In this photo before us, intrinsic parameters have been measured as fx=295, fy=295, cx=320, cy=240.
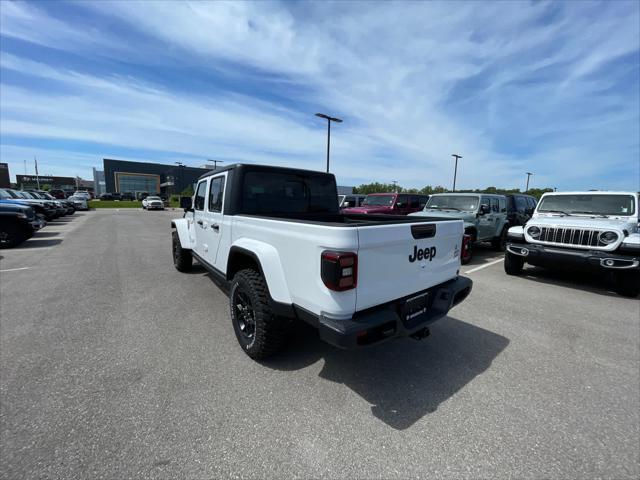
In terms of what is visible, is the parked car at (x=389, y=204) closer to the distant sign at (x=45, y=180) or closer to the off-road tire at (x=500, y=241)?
the off-road tire at (x=500, y=241)

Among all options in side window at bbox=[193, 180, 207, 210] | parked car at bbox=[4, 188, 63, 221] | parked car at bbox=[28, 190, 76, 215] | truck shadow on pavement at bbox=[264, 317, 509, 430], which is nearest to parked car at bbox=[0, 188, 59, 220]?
parked car at bbox=[4, 188, 63, 221]

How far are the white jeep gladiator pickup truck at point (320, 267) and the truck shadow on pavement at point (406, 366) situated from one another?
1.33 feet

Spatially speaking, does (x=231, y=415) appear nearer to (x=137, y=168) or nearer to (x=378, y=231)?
(x=378, y=231)

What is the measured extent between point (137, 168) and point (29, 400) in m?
90.0

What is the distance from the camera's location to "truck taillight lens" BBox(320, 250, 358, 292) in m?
2.09

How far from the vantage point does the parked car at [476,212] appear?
8.47 metres

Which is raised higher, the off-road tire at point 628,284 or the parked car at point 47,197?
the parked car at point 47,197

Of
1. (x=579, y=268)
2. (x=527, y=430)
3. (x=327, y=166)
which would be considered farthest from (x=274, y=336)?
(x=327, y=166)

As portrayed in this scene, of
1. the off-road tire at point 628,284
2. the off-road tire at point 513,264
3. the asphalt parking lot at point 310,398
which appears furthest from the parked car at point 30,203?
the off-road tire at point 628,284

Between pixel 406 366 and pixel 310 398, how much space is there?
108 cm

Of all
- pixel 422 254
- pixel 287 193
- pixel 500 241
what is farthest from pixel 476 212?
pixel 422 254

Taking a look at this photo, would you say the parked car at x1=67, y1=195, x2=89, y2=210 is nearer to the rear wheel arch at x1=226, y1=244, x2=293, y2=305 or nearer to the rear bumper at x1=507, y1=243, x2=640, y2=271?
the rear wheel arch at x1=226, y1=244, x2=293, y2=305

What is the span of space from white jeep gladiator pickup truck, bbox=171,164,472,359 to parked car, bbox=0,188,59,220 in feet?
40.6

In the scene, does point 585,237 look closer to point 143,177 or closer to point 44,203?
point 44,203
